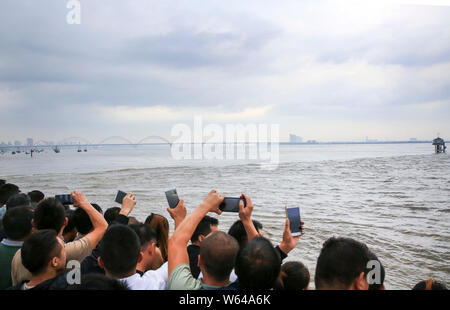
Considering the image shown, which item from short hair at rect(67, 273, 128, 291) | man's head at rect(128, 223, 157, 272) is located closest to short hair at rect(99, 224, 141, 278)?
short hair at rect(67, 273, 128, 291)

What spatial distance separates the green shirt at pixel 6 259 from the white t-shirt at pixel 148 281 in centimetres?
173

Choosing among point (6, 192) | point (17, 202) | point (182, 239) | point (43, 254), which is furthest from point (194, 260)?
point (6, 192)

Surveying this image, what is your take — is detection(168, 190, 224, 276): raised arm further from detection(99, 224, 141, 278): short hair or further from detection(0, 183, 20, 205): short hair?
detection(0, 183, 20, 205): short hair

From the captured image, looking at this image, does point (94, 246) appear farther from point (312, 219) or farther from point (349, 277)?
point (312, 219)

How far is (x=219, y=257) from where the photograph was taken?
8.11 feet

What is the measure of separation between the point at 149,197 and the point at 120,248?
17.0 meters

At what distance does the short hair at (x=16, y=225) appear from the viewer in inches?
142

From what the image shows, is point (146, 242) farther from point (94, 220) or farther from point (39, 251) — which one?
point (39, 251)

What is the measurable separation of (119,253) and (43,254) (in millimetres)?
651

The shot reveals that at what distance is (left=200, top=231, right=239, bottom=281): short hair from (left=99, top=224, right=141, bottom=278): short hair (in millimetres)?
649

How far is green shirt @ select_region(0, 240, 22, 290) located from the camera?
3496 millimetres

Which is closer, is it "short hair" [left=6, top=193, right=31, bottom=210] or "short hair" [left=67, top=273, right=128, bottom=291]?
"short hair" [left=67, top=273, right=128, bottom=291]

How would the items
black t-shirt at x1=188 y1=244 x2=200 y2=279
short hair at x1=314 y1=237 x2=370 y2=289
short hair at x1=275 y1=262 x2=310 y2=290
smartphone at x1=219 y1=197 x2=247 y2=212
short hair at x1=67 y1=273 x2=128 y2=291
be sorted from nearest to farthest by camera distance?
short hair at x1=67 y1=273 x2=128 y2=291
short hair at x1=314 y1=237 x2=370 y2=289
short hair at x1=275 y1=262 x2=310 y2=290
smartphone at x1=219 y1=197 x2=247 y2=212
black t-shirt at x1=188 y1=244 x2=200 y2=279

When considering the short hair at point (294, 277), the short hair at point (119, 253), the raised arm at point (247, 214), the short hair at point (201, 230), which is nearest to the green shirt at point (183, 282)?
the short hair at point (119, 253)
